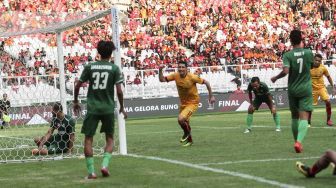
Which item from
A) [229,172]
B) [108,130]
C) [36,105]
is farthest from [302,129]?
[36,105]

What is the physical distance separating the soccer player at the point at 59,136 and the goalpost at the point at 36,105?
28 cm

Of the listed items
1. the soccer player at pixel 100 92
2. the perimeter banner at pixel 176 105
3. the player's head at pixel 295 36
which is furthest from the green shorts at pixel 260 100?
the perimeter banner at pixel 176 105

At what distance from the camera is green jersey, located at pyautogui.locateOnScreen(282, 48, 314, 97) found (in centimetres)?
1334

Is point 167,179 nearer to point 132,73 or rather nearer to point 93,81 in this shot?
point 93,81

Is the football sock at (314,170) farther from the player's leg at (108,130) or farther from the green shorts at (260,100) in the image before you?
the green shorts at (260,100)

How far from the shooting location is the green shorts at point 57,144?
15.6 meters

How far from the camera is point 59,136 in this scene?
51.4ft

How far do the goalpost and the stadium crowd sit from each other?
5974mm

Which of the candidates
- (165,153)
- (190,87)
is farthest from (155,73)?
(165,153)

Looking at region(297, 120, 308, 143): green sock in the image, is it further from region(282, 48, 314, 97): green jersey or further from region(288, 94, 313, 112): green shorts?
region(282, 48, 314, 97): green jersey

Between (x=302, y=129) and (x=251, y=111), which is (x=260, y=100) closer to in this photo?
(x=251, y=111)

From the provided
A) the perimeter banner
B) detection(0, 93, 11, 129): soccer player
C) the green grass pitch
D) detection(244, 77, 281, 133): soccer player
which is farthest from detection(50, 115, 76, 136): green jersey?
the perimeter banner

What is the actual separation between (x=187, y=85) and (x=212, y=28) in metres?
28.5

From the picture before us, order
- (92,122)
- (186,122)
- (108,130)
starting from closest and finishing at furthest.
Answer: (92,122) < (108,130) < (186,122)
